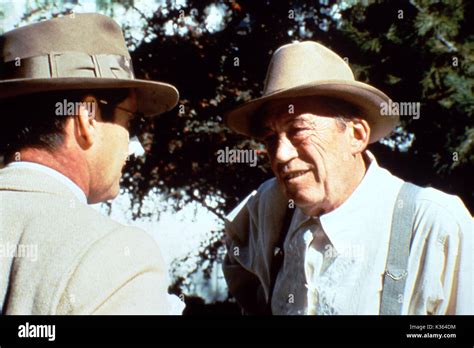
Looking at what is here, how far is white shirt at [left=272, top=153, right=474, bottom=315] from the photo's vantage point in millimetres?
1967

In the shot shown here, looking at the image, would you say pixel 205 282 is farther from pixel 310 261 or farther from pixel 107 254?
pixel 107 254

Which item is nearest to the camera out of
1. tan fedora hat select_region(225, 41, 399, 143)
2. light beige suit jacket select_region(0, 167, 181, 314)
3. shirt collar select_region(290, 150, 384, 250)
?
light beige suit jacket select_region(0, 167, 181, 314)

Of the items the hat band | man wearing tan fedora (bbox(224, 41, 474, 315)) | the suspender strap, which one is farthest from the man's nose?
the hat band

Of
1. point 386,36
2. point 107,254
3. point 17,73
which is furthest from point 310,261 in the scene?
point 386,36

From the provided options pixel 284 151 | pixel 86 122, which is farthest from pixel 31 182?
pixel 284 151

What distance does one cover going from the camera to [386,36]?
383 centimetres

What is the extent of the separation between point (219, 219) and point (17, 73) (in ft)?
9.66

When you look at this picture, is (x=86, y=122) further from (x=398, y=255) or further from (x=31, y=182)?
(x=398, y=255)

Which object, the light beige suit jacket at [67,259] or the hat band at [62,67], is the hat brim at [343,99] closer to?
the hat band at [62,67]

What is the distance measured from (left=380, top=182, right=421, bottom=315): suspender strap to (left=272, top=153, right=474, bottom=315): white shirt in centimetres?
2

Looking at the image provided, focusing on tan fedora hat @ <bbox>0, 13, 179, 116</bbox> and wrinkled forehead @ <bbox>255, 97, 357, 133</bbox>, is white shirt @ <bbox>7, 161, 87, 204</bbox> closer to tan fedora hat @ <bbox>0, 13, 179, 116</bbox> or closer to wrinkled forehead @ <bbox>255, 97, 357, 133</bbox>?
tan fedora hat @ <bbox>0, 13, 179, 116</bbox>

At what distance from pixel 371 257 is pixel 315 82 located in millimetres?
688

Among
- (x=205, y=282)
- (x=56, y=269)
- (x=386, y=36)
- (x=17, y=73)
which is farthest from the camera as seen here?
(x=205, y=282)

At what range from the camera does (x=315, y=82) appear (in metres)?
2.34
